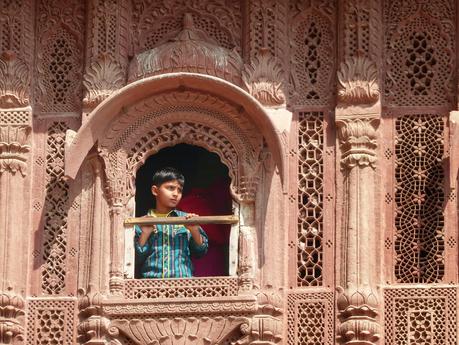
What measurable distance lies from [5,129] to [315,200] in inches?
101

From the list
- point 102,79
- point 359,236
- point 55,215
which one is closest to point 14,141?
point 55,215

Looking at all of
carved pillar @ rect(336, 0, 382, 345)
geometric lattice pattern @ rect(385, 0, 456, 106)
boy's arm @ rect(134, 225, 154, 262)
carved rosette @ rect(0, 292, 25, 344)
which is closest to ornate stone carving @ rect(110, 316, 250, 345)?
boy's arm @ rect(134, 225, 154, 262)

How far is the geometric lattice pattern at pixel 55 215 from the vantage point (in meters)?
22.2

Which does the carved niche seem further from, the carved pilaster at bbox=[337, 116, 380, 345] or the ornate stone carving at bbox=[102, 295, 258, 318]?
the ornate stone carving at bbox=[102, 295, 258, 318]

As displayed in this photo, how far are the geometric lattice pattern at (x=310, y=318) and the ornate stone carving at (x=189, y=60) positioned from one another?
190 cm

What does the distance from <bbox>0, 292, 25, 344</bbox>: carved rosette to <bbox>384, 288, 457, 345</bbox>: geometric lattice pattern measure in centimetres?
287

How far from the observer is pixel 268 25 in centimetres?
2262

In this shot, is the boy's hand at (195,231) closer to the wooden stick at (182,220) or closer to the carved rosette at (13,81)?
the wooden stick at (182,220)

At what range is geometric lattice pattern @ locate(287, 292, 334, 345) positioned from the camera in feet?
71.4

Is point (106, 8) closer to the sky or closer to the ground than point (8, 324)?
closer to the sky

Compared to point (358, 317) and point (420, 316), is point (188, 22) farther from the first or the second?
point (420, 316)

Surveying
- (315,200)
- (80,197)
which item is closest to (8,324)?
(80,197)

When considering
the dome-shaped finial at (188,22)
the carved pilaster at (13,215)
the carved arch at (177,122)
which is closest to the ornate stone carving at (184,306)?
the carved pilaster at (13,215)

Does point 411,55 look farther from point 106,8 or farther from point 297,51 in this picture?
point 106,8
